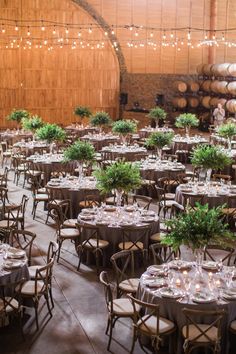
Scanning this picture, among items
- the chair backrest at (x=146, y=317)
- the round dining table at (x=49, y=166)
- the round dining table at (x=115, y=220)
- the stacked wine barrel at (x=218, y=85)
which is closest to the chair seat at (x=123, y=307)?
the chair backrest at (x=146, y=317)

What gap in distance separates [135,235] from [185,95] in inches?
709

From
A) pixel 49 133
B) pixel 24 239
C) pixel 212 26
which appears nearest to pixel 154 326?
pixel 24 239

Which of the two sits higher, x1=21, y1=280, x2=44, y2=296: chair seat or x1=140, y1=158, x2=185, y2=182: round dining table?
x1=140, y1=158, x2=185, y2=182: round dining table

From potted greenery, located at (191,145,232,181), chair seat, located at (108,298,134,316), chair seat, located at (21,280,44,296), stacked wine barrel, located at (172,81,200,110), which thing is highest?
stacked wine barrel, located at (172,81,200,110)

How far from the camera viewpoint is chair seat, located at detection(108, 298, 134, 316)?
660cm

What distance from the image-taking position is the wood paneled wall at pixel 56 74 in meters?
24.0

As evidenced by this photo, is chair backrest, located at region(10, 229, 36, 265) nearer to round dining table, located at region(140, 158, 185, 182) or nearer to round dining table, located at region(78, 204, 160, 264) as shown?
round dining table, located at region(78, 204, 160, 264)

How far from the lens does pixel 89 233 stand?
914 centimetres

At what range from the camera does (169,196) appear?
40.5 ft

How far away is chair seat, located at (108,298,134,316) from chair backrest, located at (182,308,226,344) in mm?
815

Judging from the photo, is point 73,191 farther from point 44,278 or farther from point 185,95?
point 185,95

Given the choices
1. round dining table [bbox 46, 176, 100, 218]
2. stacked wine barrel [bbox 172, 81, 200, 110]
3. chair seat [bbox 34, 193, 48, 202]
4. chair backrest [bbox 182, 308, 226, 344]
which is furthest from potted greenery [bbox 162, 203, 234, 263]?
stacked wine barrel [bbox 172, 81, 200, 110]

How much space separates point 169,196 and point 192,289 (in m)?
5.92

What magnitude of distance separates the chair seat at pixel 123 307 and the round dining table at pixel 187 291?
0.19 m
